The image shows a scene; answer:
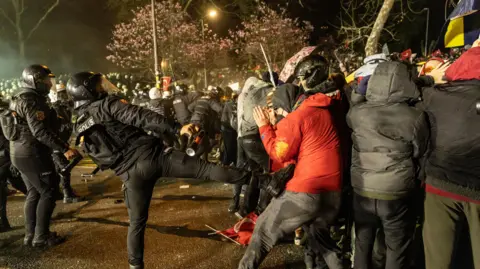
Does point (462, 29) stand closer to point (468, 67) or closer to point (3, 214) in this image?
point (468, 67)

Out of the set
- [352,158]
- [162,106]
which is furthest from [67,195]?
[352,158]

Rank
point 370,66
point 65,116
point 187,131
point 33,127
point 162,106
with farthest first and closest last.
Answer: point 162,106 < point 65,116 < point 33,127 < point 370,66 < point 187,131

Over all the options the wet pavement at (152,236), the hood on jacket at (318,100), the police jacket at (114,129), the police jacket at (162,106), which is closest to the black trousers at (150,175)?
the police jacket at (114,129)

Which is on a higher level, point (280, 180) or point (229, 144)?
point (280, 180)

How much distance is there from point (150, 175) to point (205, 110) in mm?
4981

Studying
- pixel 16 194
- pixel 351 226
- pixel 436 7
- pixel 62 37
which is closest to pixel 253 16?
pixel 436 7

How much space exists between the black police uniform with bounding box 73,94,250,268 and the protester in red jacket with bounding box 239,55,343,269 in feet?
2.43

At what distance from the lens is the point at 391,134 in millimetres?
2787

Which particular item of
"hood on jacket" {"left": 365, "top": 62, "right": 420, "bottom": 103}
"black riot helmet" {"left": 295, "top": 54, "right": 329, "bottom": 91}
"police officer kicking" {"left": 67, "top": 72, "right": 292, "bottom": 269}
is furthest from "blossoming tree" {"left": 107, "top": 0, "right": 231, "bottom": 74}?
"hood on jacket" {"left": 365, "top": 62, "right": 420, "bottom": 103}

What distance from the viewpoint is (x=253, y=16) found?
2841 cm

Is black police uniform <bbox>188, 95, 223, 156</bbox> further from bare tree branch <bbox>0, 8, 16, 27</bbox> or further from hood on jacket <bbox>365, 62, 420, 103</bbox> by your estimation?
bare tree branch <bbox>0, 8, 16, 27</bbox>

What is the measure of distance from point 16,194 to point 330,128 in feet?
22.9

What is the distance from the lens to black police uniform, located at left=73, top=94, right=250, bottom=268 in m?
3.43

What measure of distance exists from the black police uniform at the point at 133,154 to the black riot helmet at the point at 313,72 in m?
1.17
